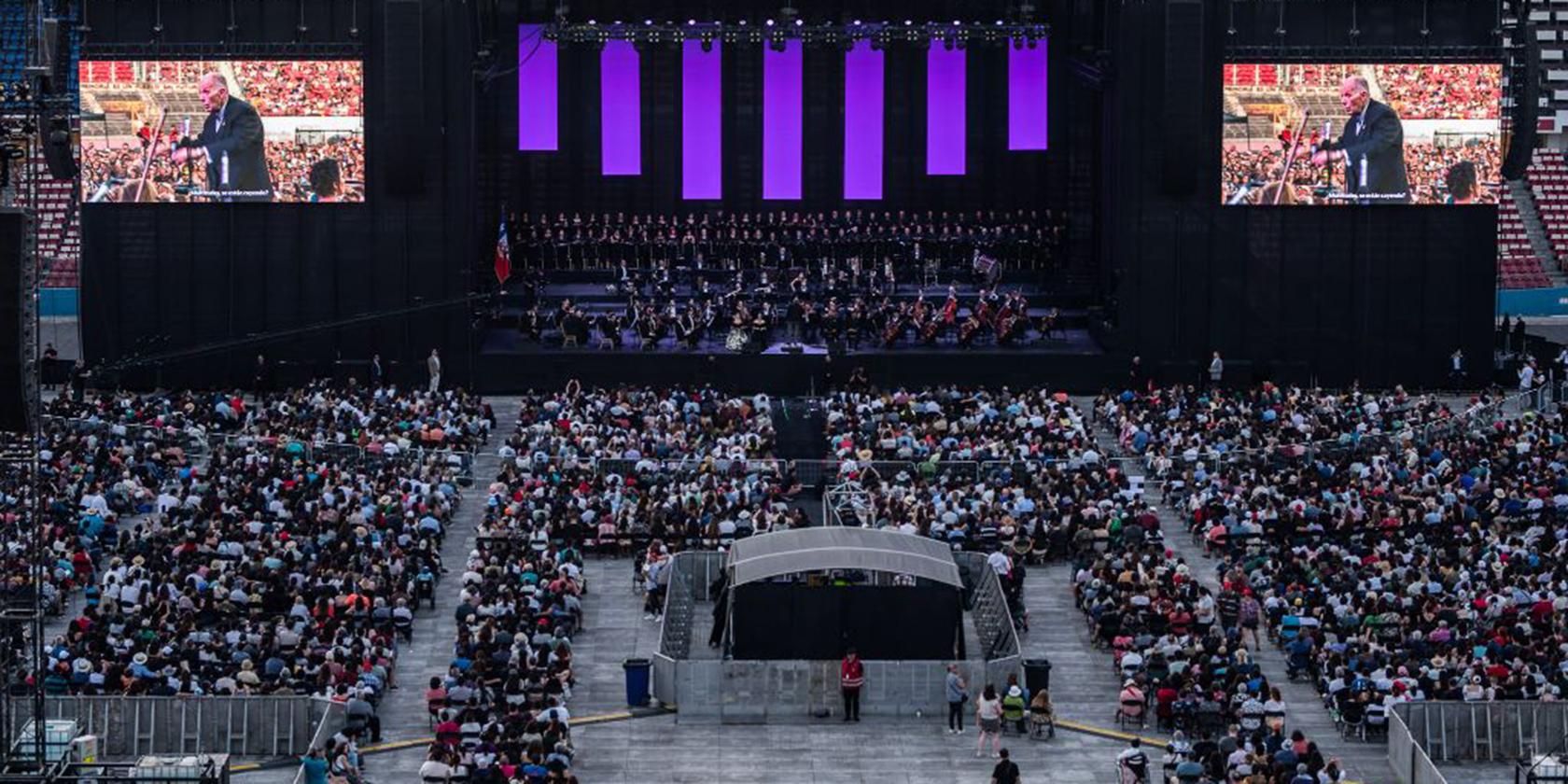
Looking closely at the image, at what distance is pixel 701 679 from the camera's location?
4091cm

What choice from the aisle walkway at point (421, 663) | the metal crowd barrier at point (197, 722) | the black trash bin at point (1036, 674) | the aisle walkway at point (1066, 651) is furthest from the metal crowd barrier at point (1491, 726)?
the metal crowd barrier at point (197, 722)

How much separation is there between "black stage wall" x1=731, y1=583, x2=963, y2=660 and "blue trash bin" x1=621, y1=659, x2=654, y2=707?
1361mm

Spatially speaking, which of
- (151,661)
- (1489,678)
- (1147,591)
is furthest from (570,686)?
(1489,678)

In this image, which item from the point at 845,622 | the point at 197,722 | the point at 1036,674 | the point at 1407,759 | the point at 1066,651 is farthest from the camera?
the point at 1066,651

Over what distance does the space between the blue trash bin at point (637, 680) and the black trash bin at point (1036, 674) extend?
530 centimetres

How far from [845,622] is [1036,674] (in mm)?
2922

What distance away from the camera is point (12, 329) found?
31953 mm

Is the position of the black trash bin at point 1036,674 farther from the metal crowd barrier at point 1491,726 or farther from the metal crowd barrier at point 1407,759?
the metal crowd barrier at point 1491,726

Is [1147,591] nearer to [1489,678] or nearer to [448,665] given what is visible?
[1489,678]

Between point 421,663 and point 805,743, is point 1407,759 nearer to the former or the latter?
point 805,743

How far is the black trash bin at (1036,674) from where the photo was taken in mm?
40719

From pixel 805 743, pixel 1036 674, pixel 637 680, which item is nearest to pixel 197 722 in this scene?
pixel 637 680

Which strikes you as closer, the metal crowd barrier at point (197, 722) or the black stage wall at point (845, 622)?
the metal crowd barrier at point (197, 722)

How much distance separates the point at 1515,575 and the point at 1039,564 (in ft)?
27.4
